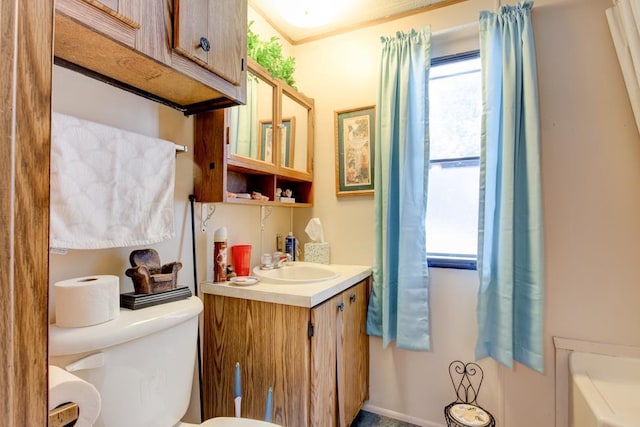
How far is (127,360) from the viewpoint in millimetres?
869

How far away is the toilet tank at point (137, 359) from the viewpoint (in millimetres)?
785

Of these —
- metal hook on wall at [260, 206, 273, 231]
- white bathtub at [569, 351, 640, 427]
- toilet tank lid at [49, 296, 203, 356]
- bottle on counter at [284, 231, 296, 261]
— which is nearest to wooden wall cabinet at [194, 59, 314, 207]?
metal hook on wall at [260, 206, 273, 231]

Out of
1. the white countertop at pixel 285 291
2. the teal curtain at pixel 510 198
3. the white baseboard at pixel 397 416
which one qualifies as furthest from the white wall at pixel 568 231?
the white countertop at pixel 285 291

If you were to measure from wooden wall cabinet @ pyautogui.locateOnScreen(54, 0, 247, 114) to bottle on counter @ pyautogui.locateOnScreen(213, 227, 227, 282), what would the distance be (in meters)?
0.55

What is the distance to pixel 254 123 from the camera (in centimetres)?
160

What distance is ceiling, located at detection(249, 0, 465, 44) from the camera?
180 centimetres

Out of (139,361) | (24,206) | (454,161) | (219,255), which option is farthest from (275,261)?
(24,206)

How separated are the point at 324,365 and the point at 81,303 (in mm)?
941

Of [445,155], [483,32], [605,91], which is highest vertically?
[483,32]

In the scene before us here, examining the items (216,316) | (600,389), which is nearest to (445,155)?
(600,389)

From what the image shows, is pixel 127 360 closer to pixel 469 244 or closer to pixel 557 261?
pixel 469 244

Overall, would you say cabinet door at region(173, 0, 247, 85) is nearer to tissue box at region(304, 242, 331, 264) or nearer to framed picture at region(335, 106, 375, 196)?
framed picture at region(335, 106, 375, 196)

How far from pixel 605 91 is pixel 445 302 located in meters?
1.32

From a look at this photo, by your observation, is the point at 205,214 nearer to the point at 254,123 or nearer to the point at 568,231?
the point at 254,123
